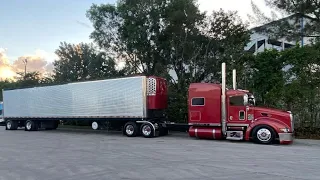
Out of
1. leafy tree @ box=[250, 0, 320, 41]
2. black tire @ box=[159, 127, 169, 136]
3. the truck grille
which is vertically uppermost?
leafy tree @ box=[250, 0, 320, 41]

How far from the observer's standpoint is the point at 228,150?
527 inches

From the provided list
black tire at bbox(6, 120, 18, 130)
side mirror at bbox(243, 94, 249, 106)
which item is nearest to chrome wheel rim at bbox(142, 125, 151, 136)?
side mirror at bbox(243, 94, 249, 106)

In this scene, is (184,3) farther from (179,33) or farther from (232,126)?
(232,126)

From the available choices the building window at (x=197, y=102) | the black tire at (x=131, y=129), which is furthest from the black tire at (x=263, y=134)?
the black tire at (x=131, y=129)

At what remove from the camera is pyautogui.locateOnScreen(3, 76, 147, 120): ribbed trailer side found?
19.9 meters

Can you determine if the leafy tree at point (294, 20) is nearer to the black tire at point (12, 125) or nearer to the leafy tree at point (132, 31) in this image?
the leafy tree at point (132, 31)

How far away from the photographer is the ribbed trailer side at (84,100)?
19906mm

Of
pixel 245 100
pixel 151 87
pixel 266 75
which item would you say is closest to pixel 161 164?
pixel 245 100

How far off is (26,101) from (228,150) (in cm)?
1889

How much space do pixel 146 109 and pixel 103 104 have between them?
3362mm

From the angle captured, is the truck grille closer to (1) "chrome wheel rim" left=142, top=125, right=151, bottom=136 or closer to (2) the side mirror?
(1) "chrome wheel rim" left=142, top=125, right=151, bottom=136

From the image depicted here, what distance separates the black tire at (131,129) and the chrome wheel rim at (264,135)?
744 centimetres

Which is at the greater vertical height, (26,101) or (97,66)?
(97,66)

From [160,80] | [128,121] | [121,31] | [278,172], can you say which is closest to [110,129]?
[128,121]
